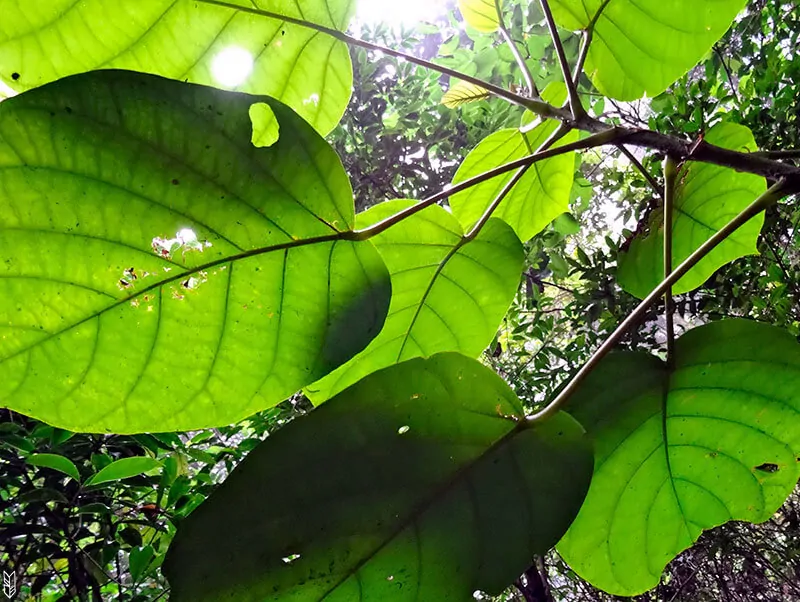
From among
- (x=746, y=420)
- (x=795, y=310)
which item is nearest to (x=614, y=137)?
(x=746, y=420)

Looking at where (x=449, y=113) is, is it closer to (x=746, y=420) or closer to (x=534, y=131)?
(x=534, y=131)

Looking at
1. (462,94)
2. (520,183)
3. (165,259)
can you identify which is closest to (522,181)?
(520,183)

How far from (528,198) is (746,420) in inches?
15.9

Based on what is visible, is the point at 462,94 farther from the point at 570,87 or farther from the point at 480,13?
the point at 570,87

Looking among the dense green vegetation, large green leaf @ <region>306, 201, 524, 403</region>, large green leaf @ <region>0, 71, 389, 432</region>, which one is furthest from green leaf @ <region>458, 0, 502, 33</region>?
large green leaf @ <region>0, 71, 389, 432</region>

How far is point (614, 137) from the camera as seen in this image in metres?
0.48

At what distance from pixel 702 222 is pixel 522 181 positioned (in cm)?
22

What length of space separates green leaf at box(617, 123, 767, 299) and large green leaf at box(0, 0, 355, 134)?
1.35 ft

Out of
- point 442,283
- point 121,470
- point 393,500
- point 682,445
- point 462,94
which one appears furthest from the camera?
point 121,470

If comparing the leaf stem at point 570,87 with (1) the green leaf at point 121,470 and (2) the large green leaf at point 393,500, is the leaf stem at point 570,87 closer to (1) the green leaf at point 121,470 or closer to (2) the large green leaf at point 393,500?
(2) the large green leaf at point 393,500

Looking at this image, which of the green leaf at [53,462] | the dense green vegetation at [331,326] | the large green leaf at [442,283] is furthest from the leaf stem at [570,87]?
the green leaf at [53,462]

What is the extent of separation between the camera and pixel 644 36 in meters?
0.57

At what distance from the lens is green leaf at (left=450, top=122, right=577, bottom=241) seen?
761 mm

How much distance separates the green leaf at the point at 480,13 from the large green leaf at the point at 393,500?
0.51 m
